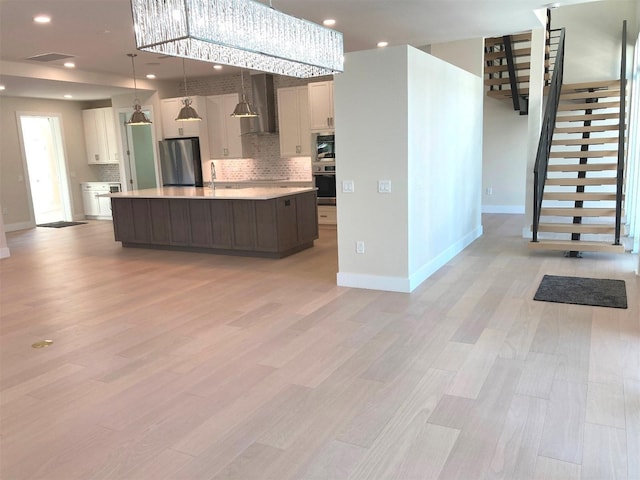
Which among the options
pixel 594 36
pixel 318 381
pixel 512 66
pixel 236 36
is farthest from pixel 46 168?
pixel 594 36

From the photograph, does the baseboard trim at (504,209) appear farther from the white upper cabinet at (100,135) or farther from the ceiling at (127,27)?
the white upper cabinet at (100,135)

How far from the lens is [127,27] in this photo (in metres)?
5.99

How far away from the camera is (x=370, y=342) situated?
3.82 meters

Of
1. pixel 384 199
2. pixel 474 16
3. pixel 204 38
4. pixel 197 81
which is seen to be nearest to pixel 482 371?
pixel 384 199

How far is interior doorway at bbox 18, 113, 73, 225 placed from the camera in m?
11.6

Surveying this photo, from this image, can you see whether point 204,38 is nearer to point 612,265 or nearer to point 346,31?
point 346,31

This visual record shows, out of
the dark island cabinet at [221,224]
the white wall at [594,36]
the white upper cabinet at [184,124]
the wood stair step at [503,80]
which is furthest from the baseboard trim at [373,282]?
the white upper cabinet at [184,124]

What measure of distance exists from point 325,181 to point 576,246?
4486mm

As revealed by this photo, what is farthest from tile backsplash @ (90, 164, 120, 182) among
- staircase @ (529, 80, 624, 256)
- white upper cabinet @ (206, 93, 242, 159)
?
staircase @ (529, 80, 624, 256)

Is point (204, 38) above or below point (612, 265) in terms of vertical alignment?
above

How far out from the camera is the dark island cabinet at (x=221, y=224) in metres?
6.75

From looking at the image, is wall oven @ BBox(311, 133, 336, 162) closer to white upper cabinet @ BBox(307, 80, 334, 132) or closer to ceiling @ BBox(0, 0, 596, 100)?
white upper cabinet @ BBox(307, 80, 334, 132)

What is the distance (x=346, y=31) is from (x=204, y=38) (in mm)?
4197

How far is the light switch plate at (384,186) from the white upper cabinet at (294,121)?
4.59 meters
